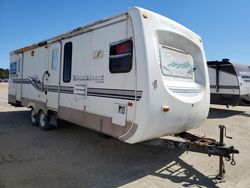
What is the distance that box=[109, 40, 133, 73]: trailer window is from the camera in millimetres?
4363

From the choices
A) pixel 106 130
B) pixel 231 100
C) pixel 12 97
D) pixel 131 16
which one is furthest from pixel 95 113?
pixel 231 100

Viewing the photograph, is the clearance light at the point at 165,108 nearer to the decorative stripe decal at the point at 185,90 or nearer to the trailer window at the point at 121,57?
the decorative stripe decal at the point at 185,90

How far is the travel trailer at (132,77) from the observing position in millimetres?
4125

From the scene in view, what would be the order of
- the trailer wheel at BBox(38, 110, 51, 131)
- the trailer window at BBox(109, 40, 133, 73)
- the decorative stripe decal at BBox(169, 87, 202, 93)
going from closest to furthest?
1. the trailer window at BBox(109, 40, 133, 73)
2. the decorative stripe decal at BBox(169, 87, 202, 93)
3. the trailer wheel at BBox(38, 110, 51, 131)

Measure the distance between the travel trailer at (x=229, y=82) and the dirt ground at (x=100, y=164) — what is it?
17.7 ft

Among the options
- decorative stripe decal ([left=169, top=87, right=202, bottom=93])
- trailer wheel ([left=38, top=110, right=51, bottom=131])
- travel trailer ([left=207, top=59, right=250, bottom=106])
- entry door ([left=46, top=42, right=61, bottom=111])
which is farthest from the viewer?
travel trailer ([left=207, top=59, right=250, bottom=106])

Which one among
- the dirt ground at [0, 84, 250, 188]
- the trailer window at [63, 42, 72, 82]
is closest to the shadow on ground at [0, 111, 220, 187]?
the dirt ground at [0, 84, 250, 188]

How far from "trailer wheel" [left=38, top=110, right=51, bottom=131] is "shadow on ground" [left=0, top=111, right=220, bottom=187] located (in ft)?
1.92

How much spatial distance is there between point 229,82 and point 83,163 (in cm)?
956

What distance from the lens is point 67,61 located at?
6.38m

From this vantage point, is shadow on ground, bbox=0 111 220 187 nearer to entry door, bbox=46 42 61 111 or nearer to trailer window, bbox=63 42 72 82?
entry door, bbox=46 42 61 111

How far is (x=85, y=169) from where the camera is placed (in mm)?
4684

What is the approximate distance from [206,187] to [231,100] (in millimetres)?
9194

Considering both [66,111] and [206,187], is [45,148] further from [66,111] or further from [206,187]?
[206,187]
